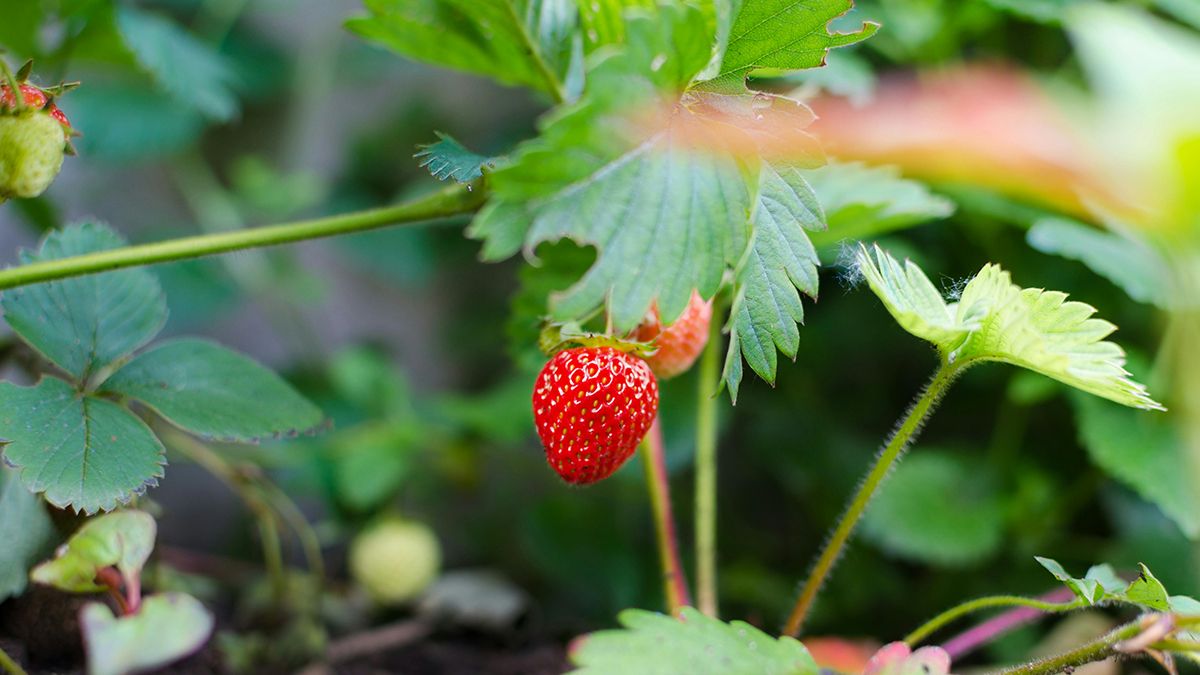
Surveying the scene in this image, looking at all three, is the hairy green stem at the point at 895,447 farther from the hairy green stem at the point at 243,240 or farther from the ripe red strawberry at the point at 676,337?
the hairy green stem at the point at 243,240

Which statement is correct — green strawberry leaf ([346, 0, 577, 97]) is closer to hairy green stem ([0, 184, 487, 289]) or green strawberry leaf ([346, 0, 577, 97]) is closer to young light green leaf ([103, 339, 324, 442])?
hairy green stem ([0, 184, 487, 289])

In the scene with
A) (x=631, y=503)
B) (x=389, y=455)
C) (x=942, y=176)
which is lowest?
(x=631, y=503)

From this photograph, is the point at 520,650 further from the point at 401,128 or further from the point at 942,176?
the point at 401,128

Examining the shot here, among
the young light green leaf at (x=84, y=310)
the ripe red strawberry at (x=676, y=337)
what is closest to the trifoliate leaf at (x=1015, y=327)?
the ripe red strawberry at (x=676, y=337)

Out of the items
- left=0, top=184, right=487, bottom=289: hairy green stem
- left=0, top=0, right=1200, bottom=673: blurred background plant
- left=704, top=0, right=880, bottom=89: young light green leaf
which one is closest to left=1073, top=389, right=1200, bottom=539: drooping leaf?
left=0, top=0, right=1200, bottom=673: blurred background plant

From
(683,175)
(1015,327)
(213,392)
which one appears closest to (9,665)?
(213,392)

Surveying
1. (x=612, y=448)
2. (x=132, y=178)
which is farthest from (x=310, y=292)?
(x=612, y=448)

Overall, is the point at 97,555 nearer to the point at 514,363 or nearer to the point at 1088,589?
the point at 1088,589

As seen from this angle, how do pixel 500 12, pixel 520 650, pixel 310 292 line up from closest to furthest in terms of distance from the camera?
pixel 500 12 < pixel 520 650 < pixel 310 292
